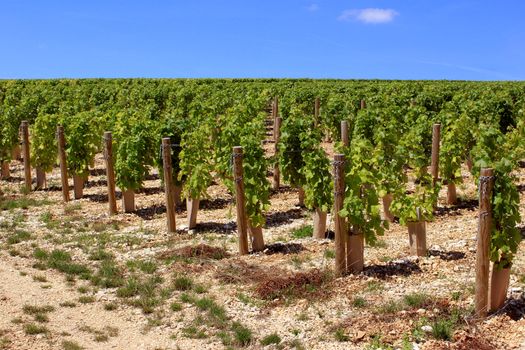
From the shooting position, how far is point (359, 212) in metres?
8.20

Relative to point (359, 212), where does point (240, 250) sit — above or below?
below

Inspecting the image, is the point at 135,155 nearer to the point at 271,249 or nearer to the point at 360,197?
the point at 271,249

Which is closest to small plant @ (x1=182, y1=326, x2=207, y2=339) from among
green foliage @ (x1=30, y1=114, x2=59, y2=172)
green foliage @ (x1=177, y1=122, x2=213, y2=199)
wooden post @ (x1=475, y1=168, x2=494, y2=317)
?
wooden post @ (x1=475, y1=168, x2=494, y2=317)

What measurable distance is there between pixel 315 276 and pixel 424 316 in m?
1.82

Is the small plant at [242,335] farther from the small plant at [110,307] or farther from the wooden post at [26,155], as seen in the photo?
the wooden post at [26,155]

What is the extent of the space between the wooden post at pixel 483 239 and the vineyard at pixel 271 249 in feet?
0.05

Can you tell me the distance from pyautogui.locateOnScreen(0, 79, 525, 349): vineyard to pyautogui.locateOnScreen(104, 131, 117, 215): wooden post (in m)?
0.04

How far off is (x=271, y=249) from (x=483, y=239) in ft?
13.0

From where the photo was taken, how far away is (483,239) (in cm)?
687

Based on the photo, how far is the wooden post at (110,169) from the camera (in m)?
12.5

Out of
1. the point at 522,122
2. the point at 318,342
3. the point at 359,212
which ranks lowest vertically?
the point at 318,342

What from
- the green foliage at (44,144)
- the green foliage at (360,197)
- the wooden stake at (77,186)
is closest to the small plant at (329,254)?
the green foliage at (360,197)

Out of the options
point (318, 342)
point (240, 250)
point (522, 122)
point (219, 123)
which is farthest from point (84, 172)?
point (522, 122)

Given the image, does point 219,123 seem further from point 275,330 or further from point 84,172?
point 275,330
